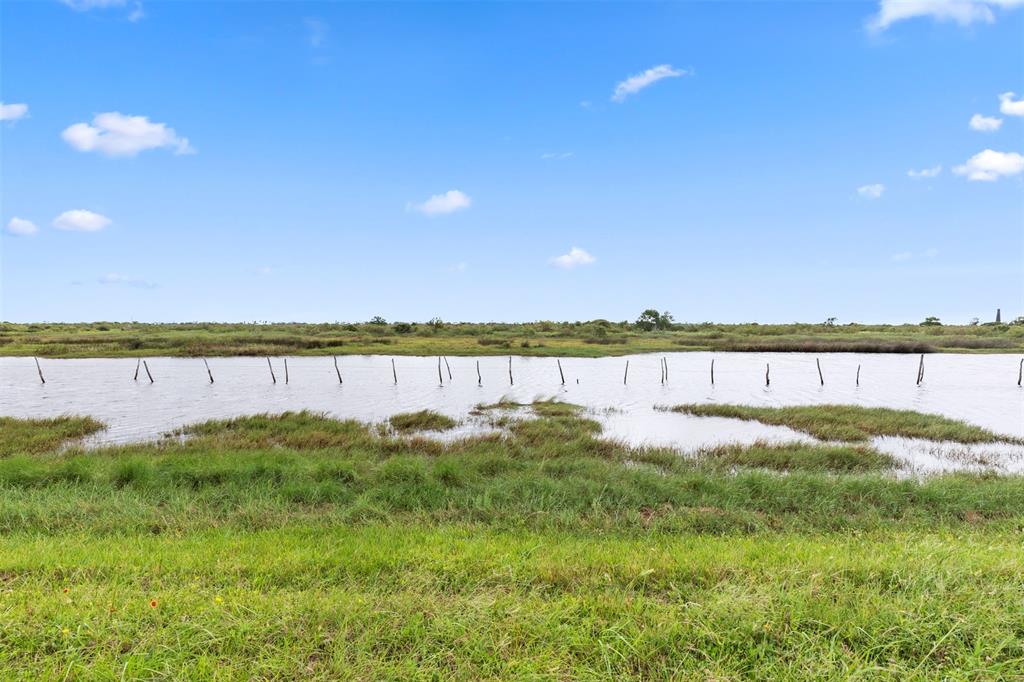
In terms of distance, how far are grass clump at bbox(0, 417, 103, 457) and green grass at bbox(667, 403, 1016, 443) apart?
2572 centimetres

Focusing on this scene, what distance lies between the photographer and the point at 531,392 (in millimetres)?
32500

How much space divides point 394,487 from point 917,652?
9.32m

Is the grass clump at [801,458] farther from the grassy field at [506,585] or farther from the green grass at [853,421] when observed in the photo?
the green grass at [853,421]

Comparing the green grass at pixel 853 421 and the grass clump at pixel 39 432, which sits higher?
the grass clump at pixel 39 432

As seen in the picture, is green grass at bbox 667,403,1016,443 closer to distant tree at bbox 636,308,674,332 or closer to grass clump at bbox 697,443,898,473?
grass clump at bbox 697,443,898,473

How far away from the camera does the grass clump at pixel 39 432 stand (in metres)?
16.2

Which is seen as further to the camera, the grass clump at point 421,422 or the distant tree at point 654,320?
the distant tree at point 654,320

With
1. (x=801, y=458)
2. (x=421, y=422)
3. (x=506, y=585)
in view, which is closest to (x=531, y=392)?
(x=421, y=422)

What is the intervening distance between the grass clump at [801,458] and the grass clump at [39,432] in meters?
21.6

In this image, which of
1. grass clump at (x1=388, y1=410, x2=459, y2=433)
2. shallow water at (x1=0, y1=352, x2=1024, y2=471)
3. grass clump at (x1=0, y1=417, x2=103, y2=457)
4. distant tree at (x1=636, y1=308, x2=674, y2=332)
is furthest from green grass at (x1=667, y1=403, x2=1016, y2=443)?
distant tree at (x1=636, y1=308, x2=674, y2=332)

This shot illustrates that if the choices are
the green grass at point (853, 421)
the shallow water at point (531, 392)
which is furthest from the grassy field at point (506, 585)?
the green grass at point (853, 421)

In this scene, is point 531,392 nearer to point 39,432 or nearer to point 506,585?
point 39,432

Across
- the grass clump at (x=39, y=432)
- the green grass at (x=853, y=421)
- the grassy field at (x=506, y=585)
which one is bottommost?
the green grass at (x=853, y=421)

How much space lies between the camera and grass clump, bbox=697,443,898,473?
14453 mm
